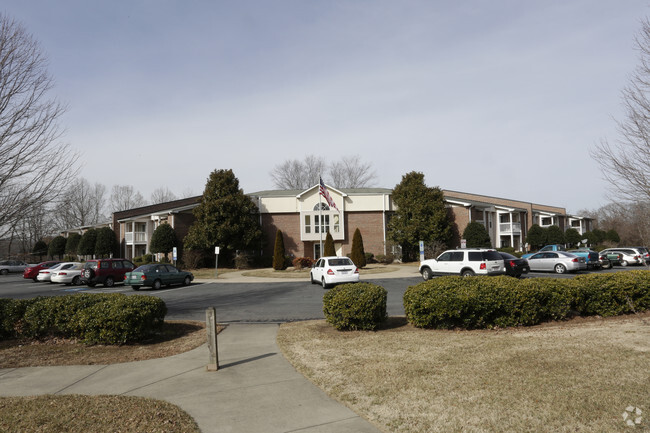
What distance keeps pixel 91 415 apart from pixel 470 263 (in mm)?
17691

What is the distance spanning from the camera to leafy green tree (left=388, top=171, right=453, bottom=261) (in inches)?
1543

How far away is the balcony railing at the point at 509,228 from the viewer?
47216 mm

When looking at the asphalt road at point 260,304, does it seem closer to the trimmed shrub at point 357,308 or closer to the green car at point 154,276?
the trimmed shrub at point 357,308

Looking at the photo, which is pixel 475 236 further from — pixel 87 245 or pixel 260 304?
pixel 87 245

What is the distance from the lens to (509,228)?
4759 cm

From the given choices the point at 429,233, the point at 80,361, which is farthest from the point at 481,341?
the point at 429,233

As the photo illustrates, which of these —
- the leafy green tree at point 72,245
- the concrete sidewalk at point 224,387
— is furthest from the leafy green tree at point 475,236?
the leafy green tree at point 72,245

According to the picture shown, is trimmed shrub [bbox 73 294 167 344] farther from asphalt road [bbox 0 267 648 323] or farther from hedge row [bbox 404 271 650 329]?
hedge row [bbox 404 271 650 329]

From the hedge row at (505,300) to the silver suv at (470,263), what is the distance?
8685 mm

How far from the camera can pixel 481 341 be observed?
8.08m

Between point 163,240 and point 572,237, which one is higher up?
point 163,240

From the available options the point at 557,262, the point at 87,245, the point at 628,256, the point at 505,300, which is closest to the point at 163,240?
the point at 87,245

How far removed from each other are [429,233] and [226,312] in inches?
1128

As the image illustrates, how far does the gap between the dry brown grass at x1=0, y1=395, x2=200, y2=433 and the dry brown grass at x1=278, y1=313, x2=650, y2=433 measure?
204cm
